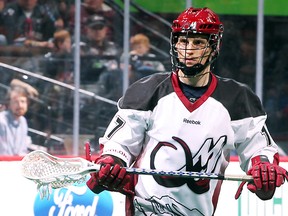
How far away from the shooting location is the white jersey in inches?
159

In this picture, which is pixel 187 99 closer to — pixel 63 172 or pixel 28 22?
pixel 63 172

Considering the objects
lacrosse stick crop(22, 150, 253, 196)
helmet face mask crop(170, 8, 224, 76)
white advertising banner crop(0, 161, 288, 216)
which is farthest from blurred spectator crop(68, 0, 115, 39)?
lacrosse stick crop(22, 150, 253, 196)

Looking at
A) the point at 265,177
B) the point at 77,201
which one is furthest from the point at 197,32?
the point at 77,201

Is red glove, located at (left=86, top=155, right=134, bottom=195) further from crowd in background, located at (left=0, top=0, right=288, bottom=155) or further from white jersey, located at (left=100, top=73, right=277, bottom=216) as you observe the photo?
crowd in background, located at (left=0, top=0, right=288, bottom=155)

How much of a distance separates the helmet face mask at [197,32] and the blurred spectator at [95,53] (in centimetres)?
316

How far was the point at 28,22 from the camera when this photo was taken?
23.5ft

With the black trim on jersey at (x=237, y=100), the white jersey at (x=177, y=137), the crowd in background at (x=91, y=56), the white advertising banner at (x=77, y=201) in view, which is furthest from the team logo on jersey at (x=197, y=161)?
the crowd in background at (x=91, y=56)

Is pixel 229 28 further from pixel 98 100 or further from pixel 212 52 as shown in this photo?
pixel 212 52

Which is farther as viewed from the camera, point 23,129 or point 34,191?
point 23,129

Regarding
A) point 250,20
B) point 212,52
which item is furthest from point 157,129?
point 250,20

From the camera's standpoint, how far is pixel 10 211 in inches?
241

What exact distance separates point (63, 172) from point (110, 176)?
239mm

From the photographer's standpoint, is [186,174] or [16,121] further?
[16,121]

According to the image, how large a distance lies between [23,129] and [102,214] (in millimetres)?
1049
